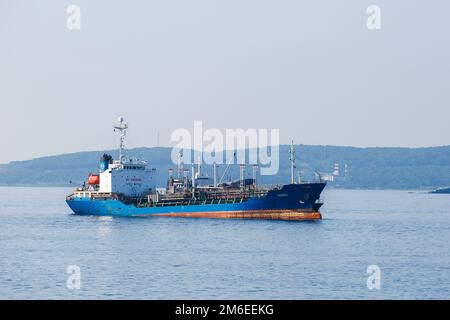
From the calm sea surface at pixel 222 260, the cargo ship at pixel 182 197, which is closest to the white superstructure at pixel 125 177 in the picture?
the cargo ship at pixel 182 197

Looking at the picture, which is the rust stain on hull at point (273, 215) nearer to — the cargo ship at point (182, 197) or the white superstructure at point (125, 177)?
the cargo ship at point (182, 197)

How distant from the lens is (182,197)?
89.5 m

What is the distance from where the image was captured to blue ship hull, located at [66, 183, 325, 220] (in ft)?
267

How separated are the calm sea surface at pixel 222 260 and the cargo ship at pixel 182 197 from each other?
2672mm

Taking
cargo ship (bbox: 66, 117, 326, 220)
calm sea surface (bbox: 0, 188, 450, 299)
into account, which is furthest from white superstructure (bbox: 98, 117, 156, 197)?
calm sea surface (bbox: 0, 188, 450, 299)

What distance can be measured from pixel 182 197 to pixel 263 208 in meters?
10.6

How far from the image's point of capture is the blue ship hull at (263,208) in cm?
8131

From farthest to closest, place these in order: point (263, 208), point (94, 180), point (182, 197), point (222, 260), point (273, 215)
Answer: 1. point (94, 180)
2. point (182, 197)
3. point (273, 215)
4. point (263, 208)
5. point (222, 260)

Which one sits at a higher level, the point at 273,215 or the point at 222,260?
the point at 273,215

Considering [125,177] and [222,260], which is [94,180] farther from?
[222,260]

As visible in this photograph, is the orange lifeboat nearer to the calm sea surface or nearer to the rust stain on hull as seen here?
the calm sea surface

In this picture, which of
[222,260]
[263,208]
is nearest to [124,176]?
[263,208]
